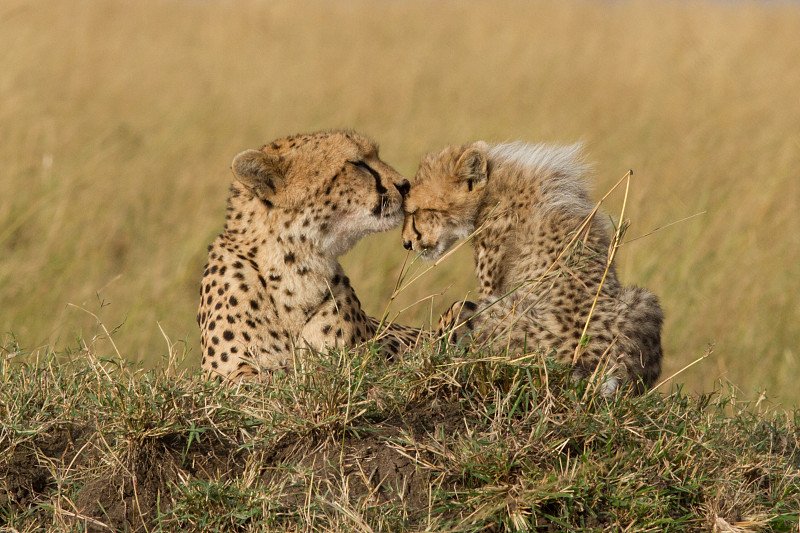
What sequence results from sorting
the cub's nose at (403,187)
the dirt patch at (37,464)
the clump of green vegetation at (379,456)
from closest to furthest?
the clump of green vegetation at (379,456) < the dirt patch at (37,464) < the cub's nose at (403,187)

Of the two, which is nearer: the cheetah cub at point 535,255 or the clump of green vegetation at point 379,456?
the clump of green vegetation at point 379,456

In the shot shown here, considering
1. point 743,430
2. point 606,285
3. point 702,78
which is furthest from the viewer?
point 702,78

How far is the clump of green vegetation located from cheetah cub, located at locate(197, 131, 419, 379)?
628mm

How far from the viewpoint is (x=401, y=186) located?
339 centimetres

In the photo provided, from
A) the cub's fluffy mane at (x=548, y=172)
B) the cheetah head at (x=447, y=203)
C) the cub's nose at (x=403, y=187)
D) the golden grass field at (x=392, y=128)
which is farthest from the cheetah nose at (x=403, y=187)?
the golden grass field at (x=392, y=128)

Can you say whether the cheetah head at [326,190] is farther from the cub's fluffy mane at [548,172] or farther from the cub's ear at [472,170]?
the cub's fluffy mane at [548,172]

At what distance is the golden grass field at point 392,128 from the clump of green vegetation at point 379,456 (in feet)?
1.31

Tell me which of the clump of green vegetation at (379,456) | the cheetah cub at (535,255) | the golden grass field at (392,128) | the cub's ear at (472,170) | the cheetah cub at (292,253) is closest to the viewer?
the clump of green vegetation at (379,456)

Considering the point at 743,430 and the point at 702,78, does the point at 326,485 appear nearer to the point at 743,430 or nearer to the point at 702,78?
the point at 743,430

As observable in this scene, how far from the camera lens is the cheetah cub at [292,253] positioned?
3.20 metres

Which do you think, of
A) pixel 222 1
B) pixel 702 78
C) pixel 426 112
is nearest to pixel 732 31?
pixel 702 78

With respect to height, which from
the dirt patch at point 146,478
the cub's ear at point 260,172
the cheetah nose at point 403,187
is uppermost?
the cub's ear at point 260,172

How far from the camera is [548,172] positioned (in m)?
3.56

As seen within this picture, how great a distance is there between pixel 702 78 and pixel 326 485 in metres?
7.70
